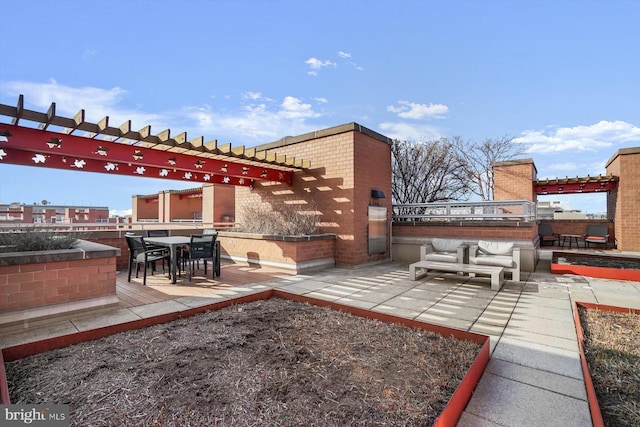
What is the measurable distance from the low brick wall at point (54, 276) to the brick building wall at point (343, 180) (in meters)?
5.01

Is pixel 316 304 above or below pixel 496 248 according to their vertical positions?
below

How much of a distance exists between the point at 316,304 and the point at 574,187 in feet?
47.2

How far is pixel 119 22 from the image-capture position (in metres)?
6.01

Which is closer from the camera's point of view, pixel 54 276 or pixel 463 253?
pixel 54 276

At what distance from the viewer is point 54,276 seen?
3666 mm

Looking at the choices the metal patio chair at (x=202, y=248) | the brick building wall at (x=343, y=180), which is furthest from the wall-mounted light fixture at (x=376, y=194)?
the metal patio chair at (x=202, y=248)

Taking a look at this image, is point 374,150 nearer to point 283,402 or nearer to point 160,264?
point 160,264

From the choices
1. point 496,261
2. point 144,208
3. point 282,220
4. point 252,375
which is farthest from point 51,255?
point 144,208

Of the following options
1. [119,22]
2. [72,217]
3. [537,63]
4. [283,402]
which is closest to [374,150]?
[537,63]

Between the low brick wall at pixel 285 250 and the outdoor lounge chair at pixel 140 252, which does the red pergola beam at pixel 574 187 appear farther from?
the outdoor lounge chair at pixel 140 252

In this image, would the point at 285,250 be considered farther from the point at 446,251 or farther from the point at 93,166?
the point at 93,166

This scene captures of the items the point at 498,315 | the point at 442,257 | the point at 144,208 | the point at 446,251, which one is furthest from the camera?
the point at 144,208

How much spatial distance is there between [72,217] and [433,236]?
2398 cm

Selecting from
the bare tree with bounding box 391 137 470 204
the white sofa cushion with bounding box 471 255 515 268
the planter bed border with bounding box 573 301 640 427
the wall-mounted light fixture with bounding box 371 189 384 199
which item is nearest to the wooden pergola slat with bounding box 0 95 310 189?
the wall-mounted light fixture with bounding box 371 189 384 199
